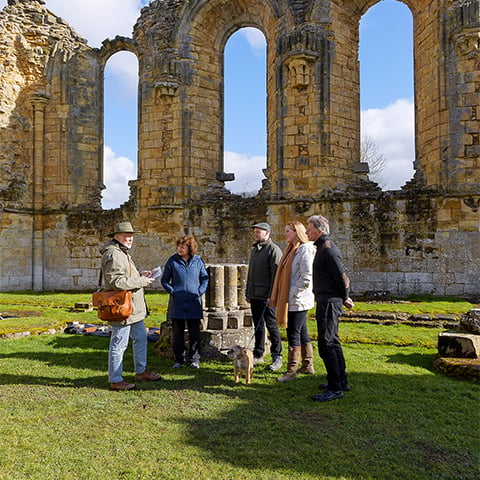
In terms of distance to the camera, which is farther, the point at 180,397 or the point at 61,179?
the point at 61,179

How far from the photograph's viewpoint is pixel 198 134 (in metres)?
13.8

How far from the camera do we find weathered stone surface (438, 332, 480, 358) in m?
5.00

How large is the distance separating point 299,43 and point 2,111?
9.88 meters

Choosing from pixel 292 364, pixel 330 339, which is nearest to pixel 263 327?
pixel 292 364

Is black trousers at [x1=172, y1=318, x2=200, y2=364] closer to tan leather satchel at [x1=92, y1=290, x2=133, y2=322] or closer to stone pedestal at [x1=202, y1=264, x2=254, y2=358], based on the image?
stone pedestal at [x1=202, y1=264, x2=254, y2=358]

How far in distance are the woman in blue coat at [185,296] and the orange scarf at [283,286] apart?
977mm

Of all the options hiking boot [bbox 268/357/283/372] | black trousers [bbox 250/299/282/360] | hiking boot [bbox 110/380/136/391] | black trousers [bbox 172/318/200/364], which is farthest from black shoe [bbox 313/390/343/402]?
hiking boot [bbox 110/380/136/391]

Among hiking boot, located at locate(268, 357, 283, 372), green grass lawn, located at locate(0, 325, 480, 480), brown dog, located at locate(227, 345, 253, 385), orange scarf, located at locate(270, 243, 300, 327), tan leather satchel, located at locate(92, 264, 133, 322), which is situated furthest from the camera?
hiking boot, located at locate(268, 357, 283, 372)

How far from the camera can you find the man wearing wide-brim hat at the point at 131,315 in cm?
445

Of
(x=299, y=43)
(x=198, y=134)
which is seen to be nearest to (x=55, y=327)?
(x=198, y=134)

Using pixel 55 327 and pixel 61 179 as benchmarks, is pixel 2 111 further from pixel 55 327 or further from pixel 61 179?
pixel 55 327

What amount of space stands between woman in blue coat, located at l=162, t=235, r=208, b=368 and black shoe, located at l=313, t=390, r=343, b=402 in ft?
5.59

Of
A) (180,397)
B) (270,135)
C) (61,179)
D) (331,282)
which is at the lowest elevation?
(180,397)

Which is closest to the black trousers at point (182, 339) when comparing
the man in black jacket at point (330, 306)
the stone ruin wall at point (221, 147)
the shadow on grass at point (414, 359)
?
the man in black jacket at point (330, 306)
